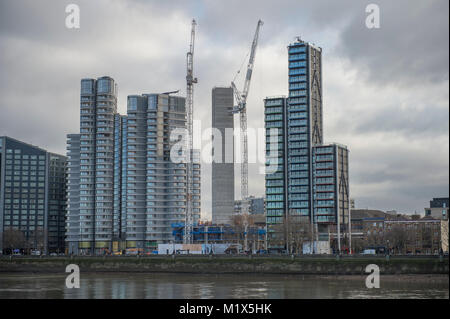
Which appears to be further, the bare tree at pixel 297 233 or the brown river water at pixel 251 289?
the bare tree at pixel 297 233

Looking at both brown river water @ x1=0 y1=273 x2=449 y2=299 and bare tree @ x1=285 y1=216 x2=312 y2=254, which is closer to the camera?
brown river water @ x1=0 y1=273 x2=449 y2=299

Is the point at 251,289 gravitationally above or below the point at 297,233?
below

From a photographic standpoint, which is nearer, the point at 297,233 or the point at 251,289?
the point at 251,289

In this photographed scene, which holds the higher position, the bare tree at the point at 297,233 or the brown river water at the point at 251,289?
the bare tree at the point at 297,233

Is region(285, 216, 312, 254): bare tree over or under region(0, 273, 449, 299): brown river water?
over

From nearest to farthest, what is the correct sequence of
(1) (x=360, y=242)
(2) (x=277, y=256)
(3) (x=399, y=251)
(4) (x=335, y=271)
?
(4) (x=335, y=271) < (2) (x=277, y=256) < (3) (x=399, y=251) < (1) (x=360, y=242)
